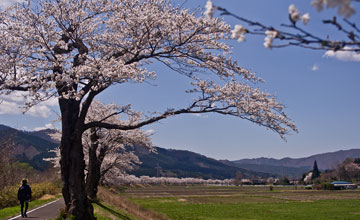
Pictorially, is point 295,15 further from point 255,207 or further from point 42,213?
point 255,207

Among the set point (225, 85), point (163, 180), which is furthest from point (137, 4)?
point (163, 180)

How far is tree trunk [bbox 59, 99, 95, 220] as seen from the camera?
13.4m

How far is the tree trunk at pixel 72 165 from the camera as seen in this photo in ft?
44.0

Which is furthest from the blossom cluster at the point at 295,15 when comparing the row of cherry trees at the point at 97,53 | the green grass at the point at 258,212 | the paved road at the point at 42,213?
the green grass at the point at 258,212

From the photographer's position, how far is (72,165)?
1363 centimetres

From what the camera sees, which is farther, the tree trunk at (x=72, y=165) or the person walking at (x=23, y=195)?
the person walking at (x=23, y=195)

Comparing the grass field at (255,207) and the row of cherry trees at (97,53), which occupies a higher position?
the row of cherry trees at (97,53)

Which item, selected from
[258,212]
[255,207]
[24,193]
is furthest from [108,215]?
[255,207]

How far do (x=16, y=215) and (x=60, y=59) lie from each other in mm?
9181

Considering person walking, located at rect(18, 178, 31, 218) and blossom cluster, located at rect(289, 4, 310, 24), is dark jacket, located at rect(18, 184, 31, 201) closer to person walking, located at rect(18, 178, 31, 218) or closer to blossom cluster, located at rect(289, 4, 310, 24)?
person walking, located at rect(18, 178, 31, 218)

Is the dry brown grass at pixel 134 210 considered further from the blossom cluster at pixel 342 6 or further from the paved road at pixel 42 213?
the blossom cluster at pixel 342 6

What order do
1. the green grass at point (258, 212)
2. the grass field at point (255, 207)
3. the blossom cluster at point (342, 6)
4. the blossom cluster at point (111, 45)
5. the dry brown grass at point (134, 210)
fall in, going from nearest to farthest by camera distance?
the blossom cluster at point (342, 6)
the blossom cluster at point (111, 45)
the dry brown grass at point (134, 210)
the green grass at point (258, 212)
the grass field at point (255, 207)

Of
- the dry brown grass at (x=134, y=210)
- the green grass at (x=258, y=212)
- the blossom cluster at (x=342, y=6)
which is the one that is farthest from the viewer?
the green grass at (x=258, y=212)

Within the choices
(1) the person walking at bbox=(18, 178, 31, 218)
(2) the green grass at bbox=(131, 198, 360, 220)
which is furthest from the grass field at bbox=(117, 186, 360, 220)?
(1) the person walking at bbox=(18, 178, 31, 218)
